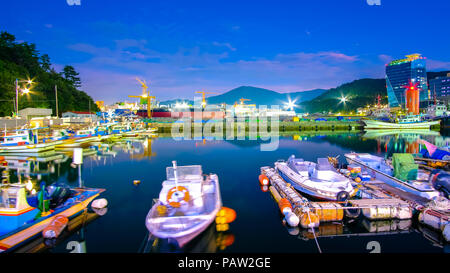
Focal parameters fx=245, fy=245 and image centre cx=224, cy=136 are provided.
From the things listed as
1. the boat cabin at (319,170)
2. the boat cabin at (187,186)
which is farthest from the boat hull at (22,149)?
the boat cabin at (319,170)

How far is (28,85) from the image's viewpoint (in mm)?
52656

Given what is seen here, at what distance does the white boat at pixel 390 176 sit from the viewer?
10883 millimetres

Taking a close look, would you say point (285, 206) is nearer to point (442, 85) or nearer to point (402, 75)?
point (442, 85)

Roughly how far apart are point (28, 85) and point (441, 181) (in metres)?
67.8

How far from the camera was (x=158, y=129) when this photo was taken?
197ft

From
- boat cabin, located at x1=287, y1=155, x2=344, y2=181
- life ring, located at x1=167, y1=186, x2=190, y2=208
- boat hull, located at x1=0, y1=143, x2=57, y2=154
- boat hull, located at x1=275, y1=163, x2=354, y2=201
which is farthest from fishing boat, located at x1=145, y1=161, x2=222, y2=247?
boat hull, located at x1=0, y1=143, x2=57, y2=154

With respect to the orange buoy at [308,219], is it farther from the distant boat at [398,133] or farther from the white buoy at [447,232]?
the distant boat at [398,133]

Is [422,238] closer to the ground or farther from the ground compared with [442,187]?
closer to the ground

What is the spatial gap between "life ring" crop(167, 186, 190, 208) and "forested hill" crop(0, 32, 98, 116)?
4825 centimetres

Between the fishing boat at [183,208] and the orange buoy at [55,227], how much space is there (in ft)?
11.2
